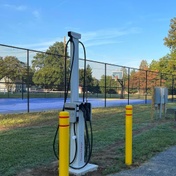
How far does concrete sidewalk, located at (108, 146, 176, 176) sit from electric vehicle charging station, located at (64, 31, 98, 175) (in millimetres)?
629

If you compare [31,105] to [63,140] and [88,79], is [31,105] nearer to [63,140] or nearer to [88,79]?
[88,79]

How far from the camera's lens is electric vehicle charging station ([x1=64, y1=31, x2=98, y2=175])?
4.35m

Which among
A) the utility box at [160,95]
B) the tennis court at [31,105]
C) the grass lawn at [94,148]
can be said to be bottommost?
the grass lawn at [94,148]

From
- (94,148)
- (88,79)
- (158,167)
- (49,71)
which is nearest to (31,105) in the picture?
(88,79)

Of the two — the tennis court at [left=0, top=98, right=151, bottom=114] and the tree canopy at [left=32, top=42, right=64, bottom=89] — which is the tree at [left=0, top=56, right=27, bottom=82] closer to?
the tree canopy at [left=32, top=42, right=64, bottom=89]

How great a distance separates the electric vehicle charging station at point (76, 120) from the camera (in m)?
4.35

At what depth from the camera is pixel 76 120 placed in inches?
171

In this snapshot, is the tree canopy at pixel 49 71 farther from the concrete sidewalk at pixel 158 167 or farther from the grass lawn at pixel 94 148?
the concrete sidewalk at pixel 158 167

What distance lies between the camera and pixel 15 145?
247 inches

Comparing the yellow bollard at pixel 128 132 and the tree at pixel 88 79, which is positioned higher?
the tree at pixel 88 79

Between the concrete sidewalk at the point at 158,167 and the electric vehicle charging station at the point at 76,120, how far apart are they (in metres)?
0.63

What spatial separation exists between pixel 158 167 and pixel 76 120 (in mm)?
1773

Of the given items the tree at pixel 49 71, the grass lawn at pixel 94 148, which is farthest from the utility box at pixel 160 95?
the tree at pixel 49 71

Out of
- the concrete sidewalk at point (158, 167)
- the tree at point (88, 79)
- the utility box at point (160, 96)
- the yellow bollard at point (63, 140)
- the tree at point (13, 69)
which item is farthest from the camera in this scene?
the tree at point (13, 69)
